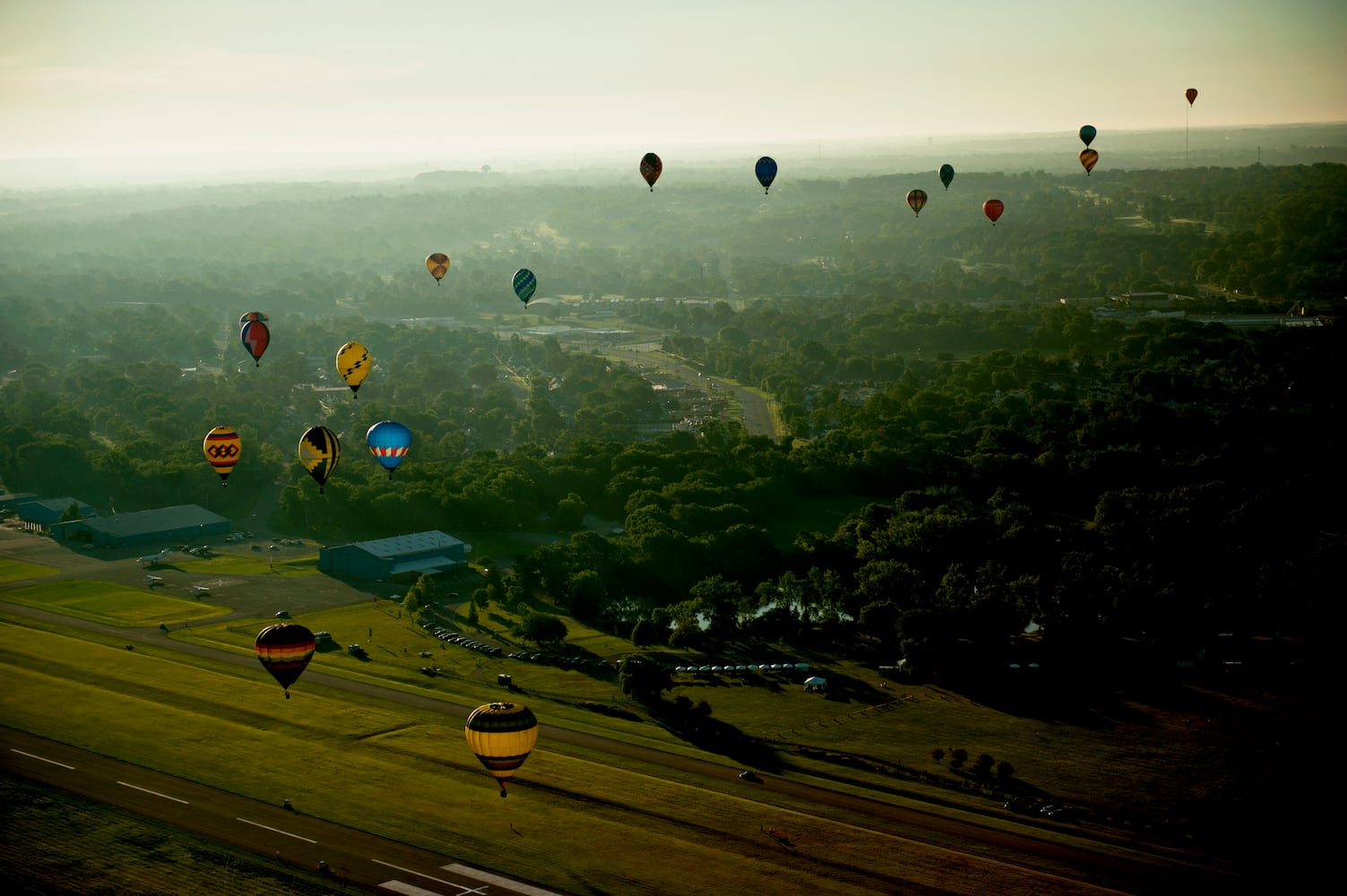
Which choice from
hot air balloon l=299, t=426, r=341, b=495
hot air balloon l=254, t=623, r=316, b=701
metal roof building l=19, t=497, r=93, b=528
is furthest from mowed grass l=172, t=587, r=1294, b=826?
metal roof building l=19, t=497, r=93, b=528

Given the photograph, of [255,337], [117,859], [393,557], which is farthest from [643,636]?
[255,337]

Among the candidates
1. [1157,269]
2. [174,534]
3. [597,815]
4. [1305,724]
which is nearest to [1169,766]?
[1305,724]

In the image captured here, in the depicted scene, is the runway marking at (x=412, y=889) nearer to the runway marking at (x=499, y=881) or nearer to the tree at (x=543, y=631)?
the runway marking at (x=499, y=881)

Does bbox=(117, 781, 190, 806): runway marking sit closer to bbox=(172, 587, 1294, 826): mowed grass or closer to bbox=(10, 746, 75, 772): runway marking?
bbox=(10, 746, 75, 772): runway marking

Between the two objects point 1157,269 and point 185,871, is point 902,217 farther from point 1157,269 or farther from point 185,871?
point 185,871

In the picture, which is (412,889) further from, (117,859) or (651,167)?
(651,167)
